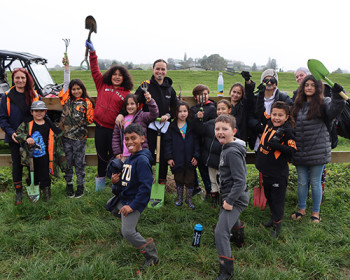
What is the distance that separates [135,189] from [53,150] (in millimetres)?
2001

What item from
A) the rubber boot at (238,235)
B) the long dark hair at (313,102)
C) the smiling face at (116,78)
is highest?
the smiling face at (116,78)

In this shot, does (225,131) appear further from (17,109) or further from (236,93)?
(17,109)

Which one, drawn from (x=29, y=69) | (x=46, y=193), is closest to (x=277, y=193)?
(x=46, y=193)

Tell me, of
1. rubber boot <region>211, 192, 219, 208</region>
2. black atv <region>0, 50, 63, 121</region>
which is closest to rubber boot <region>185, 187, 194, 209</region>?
rubber boot <region>211, 192, 219, 208</region>

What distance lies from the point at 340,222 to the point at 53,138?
14.3ft

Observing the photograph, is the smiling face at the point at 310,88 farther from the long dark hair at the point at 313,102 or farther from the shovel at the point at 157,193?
the shovel at the point at 157,193

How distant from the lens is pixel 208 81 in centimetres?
3020

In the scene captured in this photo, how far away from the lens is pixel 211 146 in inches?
164

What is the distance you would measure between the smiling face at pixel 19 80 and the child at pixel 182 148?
227cm

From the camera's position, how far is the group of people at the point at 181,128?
3.69m

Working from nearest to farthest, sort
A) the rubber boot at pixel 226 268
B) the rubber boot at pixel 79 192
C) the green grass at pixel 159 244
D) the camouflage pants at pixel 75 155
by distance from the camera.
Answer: the rubber boot at pixel 226 268 → the green grass at pixel 159 244 → the camouflage pants at pixel 75 155 → the rubber boot at pixel 79 192

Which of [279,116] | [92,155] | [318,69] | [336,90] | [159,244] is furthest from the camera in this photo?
[92,155]

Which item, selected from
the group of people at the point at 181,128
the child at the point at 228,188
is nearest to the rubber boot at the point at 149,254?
the child at the point at 228,188

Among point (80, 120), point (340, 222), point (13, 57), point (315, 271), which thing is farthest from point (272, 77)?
point (13, 57)
